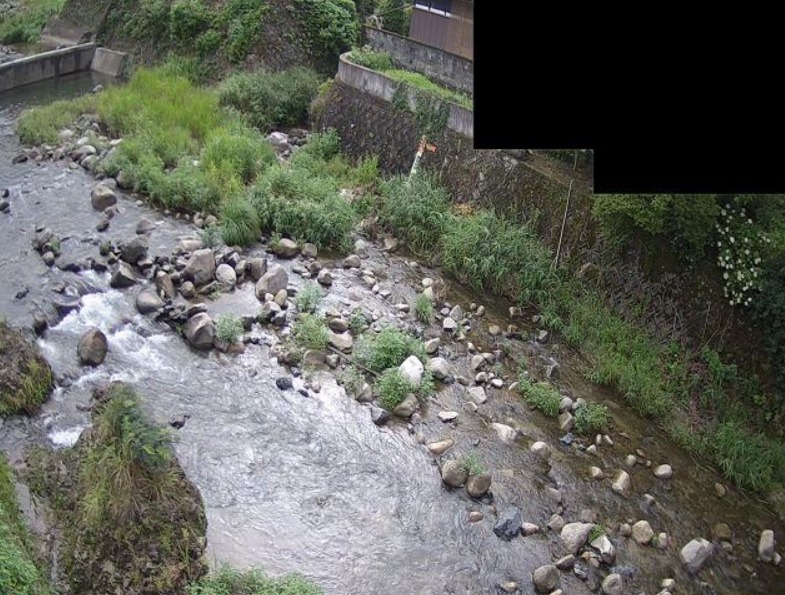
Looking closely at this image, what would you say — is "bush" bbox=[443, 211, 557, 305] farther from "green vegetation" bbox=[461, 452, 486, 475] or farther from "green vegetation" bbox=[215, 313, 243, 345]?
"green vegetation" bbox=[215, 313, 243, 345]

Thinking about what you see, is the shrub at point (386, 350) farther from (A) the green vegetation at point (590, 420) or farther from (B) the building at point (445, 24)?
(B) the building at point (445, 24)

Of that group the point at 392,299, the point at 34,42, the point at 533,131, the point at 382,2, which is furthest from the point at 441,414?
the point at 34,42

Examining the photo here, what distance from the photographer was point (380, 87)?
15.5 meters

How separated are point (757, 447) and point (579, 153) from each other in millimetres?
6136

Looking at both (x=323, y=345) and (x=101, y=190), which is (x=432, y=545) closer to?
(x=323, y=345)

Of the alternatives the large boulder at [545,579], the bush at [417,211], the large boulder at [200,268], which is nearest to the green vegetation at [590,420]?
the large boulder at [545,579]

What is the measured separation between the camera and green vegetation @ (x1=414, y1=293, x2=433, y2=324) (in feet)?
36.8

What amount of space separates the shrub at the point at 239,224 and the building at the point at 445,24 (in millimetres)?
7943

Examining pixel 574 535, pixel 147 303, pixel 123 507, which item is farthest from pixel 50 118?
pixel 574 535

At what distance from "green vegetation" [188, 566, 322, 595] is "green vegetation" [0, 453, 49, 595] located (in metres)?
1.36

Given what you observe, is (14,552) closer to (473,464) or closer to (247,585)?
(247,585)

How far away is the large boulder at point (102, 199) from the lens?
1298cm

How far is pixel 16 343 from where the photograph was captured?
8.64 metres

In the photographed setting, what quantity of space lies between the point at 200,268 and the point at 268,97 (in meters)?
7.50
